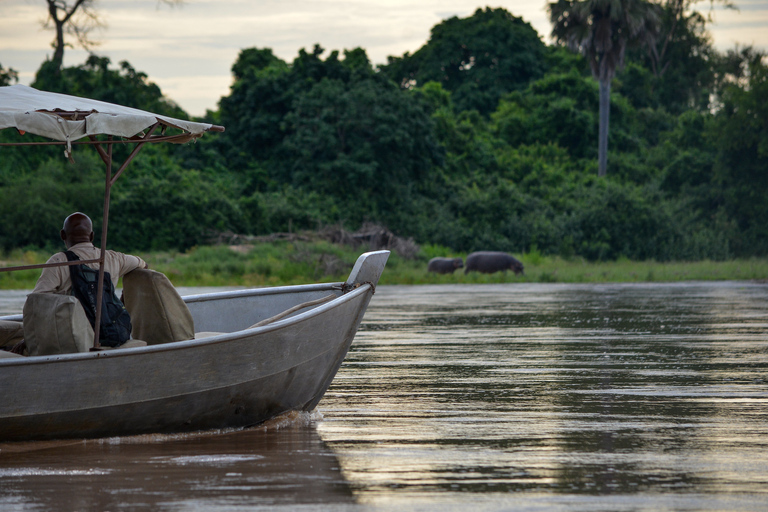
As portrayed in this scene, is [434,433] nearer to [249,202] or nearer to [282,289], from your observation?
[282,289]

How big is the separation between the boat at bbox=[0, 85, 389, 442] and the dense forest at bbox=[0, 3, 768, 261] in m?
25.0

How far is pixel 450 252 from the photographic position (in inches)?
1375

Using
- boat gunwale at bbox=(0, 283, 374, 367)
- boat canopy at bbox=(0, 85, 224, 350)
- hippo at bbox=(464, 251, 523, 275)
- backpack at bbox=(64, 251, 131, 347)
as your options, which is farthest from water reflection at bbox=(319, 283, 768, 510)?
hippo at bbox=(464, 251, 523, 275)

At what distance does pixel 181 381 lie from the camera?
19.9 ft

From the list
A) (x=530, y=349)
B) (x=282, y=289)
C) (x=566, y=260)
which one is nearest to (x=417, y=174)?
(x=566, y=260)

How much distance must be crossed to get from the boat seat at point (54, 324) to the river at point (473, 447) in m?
0.62

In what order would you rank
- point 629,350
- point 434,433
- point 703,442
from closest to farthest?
point 703,442
point 434,433
point 629,350

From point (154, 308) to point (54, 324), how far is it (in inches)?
33.5

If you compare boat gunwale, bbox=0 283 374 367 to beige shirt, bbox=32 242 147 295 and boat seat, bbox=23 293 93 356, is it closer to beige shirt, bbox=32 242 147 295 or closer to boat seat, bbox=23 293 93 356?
boat seat, bbox=23 293 93 356

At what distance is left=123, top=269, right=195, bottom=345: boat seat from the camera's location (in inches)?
265

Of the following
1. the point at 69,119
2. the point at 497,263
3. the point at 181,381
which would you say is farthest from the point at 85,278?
the point at 497,263

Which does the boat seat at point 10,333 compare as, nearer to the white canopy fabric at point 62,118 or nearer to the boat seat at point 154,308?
the boat seat at point 154,308

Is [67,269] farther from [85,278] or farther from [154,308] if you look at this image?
[154,308]

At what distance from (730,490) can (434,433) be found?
2.05 meters
